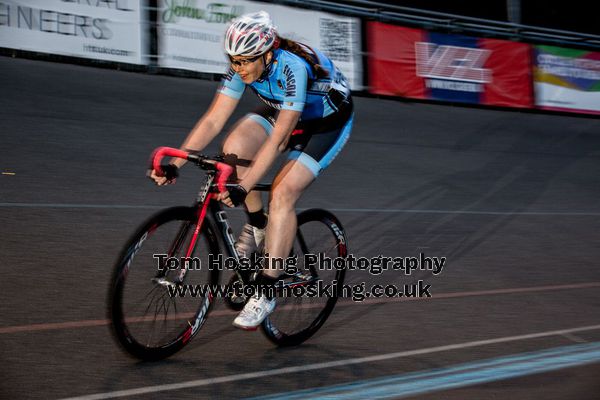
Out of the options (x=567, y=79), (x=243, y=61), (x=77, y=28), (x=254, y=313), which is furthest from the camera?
(x=567, y=79)

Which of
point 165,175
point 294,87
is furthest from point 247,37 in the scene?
point 165,175

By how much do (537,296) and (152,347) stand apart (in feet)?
11.1

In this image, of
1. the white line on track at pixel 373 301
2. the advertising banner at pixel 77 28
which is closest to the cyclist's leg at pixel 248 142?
the white line on track at pixel 373 301

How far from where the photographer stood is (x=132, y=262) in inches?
144

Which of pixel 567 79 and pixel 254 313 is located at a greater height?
pixel 567 79

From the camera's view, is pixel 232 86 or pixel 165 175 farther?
pixel 232 86

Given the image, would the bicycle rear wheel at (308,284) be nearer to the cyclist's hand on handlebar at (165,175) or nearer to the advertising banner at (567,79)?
the cyclist's hand on handlebar at (165,175)

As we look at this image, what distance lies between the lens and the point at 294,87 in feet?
14.0

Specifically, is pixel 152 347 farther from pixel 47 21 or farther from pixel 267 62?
pixel 47 21

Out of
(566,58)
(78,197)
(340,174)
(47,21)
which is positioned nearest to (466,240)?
(340,174)

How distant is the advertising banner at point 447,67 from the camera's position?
1485cm

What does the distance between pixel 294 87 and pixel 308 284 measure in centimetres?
121

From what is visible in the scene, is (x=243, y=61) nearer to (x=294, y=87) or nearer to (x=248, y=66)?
(x=248, y=66)

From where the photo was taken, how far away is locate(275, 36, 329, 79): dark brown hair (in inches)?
173
